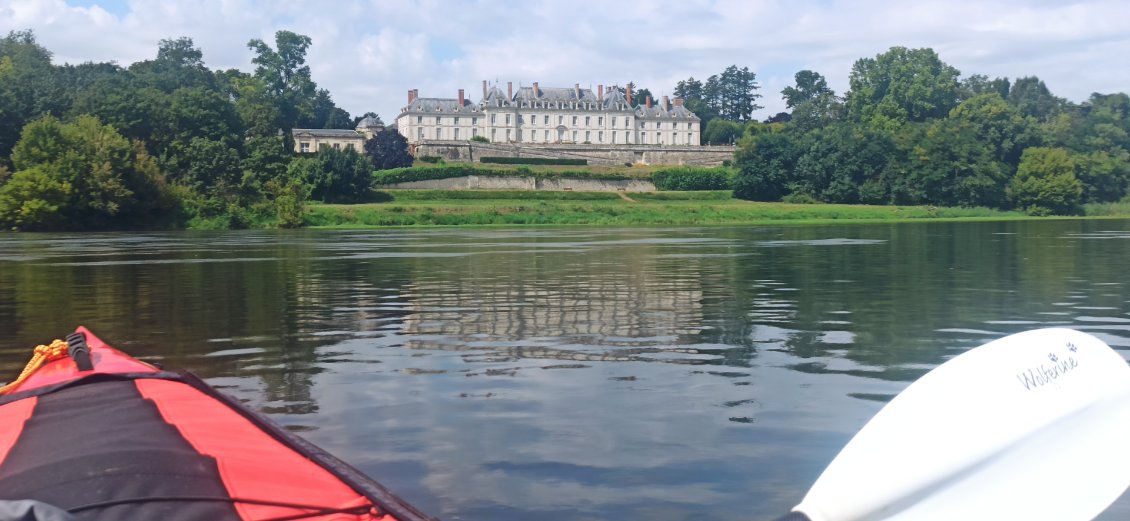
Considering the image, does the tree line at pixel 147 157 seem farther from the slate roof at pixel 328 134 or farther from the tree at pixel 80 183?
the slate roof at pixel 328 134

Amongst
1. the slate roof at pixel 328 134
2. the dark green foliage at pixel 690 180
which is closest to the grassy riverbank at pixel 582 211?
the dark green foliage at pixel 690 180

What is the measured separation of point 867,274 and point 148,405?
19.1 metres

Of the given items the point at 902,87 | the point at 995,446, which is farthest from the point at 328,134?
the point at 995,446

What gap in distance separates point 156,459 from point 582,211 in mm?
75440

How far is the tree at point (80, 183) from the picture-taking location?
2474 inches

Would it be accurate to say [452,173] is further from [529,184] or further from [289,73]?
[289,73]

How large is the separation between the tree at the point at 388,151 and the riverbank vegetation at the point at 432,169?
0.17 metres

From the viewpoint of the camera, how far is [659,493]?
6.12 metres

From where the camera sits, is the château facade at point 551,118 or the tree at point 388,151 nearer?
the tree at point 388,151

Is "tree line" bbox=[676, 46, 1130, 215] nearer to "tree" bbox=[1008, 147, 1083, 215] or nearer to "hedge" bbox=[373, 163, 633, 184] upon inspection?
"tree" bbox=[1008, 147, 1083, 215]

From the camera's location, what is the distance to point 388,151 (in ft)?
355

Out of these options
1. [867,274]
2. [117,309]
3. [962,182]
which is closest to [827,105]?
[962,182]

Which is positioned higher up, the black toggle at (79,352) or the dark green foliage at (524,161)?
the dark green foliage at (524,161)

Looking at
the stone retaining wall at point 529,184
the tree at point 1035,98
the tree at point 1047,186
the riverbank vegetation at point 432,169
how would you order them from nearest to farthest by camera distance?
the riverbank vegetation at point 432,169
the tree at point 1047,186
the stone retaining wall at point 529,184
the tree at point 1035,98
